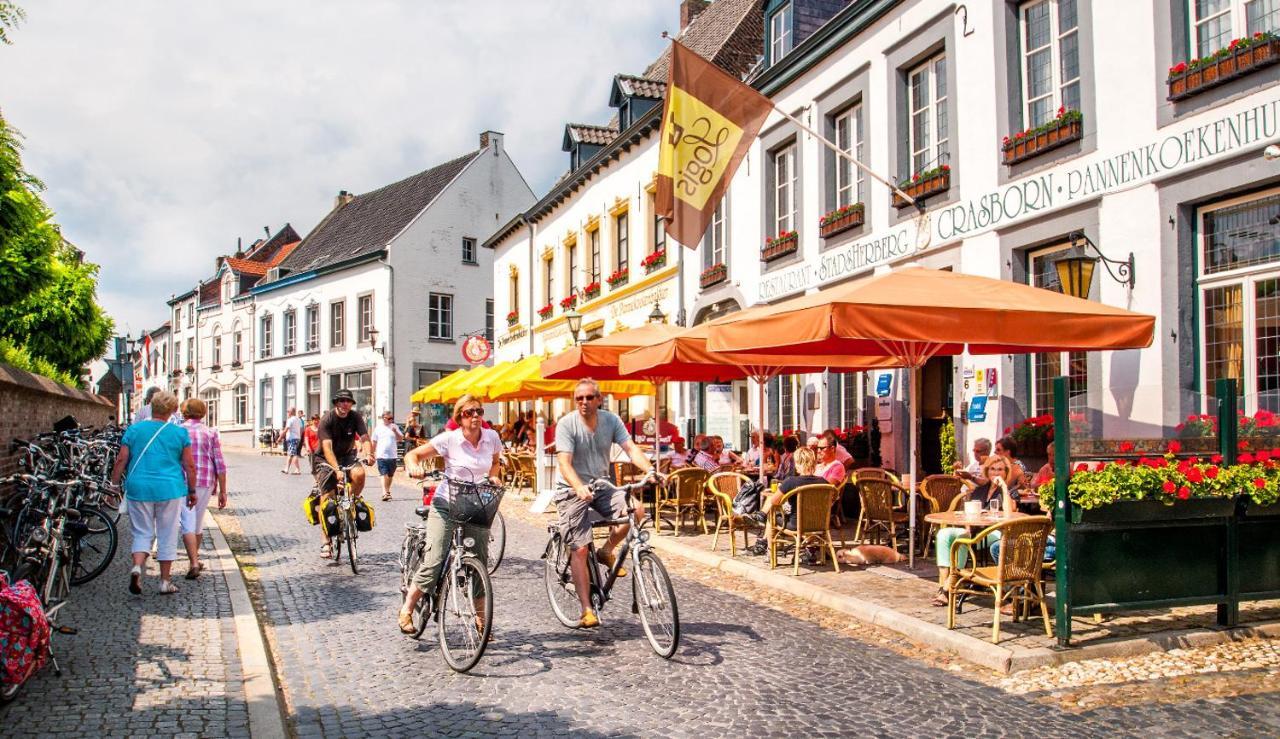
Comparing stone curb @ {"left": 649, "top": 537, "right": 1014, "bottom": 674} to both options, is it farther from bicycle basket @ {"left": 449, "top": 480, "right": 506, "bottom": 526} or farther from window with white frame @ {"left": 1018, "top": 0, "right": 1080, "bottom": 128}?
window with white frame @ {"left": 1018, "top": 0, "right": 1080, "bottom": 128}

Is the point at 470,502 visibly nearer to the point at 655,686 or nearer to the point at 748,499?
the point at 655,686

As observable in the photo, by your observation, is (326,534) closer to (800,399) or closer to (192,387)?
(800,399)

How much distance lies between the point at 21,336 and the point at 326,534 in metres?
19.6

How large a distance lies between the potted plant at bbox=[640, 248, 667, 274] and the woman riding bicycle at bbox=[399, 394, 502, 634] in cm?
1603

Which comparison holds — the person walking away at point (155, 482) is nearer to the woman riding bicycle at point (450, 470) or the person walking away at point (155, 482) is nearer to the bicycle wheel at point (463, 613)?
the woman riding bicycle at point (450, 470)

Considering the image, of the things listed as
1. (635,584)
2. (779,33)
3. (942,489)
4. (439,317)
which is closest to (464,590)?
(635,584)

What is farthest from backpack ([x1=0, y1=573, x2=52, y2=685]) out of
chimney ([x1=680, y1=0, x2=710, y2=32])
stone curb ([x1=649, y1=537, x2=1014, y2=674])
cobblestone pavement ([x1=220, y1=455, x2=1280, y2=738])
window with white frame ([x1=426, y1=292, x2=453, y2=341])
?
window with white frame ([x1=426, y1=292, x2=453, y2=341])

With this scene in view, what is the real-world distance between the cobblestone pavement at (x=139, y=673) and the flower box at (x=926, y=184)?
1015cm

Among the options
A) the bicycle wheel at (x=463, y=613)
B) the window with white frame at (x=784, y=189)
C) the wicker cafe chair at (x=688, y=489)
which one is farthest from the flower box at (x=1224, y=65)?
the window with white frame at (x=784, y=189)

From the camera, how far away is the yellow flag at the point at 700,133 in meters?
12.7

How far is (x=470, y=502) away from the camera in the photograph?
20.2 ft

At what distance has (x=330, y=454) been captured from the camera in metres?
9.34

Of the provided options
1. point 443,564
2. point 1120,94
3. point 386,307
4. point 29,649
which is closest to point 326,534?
point 443,564

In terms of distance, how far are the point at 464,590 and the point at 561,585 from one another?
1.16 metres
